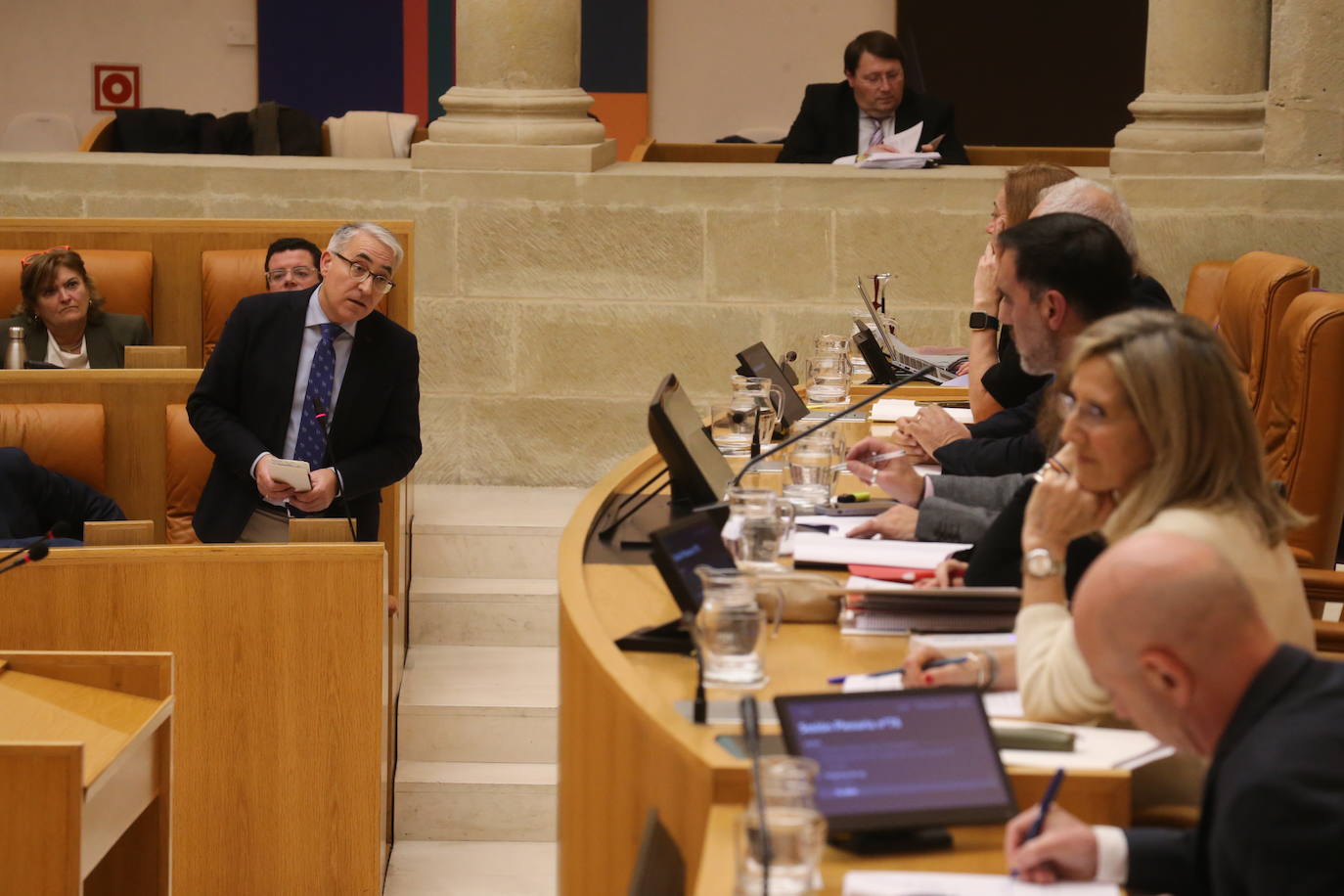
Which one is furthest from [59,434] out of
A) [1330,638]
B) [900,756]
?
[900,756]

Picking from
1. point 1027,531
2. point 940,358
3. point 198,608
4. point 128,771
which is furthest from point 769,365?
point 1027,531

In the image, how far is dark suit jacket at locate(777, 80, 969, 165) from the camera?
21.0 feet

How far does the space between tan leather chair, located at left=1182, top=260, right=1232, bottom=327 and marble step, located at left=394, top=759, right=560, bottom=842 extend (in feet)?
7.95

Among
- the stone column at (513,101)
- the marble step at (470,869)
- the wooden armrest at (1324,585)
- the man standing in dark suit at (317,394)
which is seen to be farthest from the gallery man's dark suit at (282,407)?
the wooden armrest at (1324,585)

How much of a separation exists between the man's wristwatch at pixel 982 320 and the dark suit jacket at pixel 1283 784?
8.23ft

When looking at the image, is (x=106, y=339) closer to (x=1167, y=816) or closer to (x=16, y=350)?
(x=16, y=350)

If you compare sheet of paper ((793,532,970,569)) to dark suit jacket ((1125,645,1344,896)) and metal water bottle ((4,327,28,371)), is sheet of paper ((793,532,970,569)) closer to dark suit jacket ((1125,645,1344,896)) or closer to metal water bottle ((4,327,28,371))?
dark suit jacket ((1125,645,1344,896))

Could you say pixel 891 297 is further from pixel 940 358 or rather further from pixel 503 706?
pixel 503 706

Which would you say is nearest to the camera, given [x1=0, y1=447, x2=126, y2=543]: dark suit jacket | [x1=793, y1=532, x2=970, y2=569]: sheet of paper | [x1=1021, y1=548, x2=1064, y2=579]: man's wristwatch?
[x1=1021, y1=548, x2=1064, y2=579]: man's wristwatch

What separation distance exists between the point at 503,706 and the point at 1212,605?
3.47m

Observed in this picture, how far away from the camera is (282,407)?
4387 mm

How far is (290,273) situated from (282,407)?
709 millimetres

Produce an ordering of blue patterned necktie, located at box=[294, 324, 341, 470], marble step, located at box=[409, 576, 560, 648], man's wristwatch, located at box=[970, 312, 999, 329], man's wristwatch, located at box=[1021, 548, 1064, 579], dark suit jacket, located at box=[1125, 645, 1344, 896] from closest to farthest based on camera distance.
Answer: dark suit jacket, located at box=[1125, 645, 1344, 896] → man's wristwatch, located at box=[1021, 548, 1064, 579] → man's wristwatch, located at box=[970, 312, 999, 329] → blue patterned necktie, located at box=[294, 324, 341, 470] → marble step, located at box=[409, 576, 560, 648]

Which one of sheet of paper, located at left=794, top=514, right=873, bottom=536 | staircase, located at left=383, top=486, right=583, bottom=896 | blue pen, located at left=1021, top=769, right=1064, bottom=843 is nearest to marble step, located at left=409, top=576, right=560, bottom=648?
staircase, located at left=383, top=486, right=583, bottom=896
